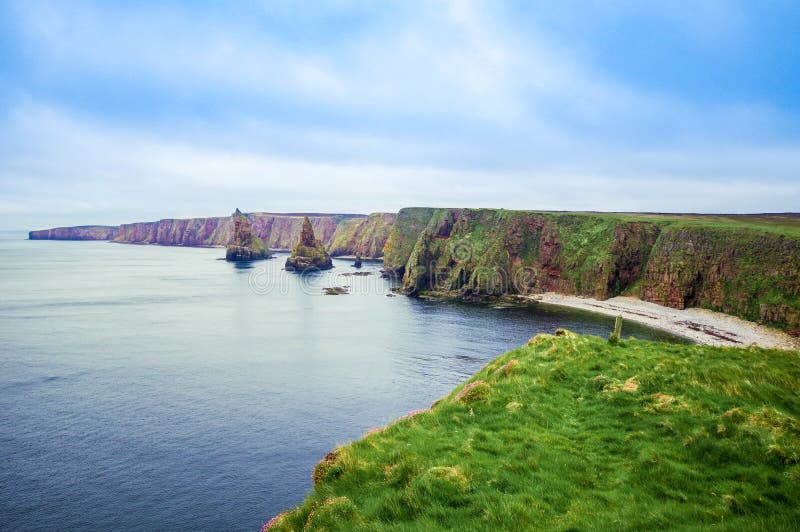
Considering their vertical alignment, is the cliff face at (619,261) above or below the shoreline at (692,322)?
above

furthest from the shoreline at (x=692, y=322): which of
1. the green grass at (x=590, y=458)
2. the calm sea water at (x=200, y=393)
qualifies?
the green grass at (x=590, y=458)

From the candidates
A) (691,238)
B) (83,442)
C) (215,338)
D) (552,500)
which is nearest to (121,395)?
(83,442)

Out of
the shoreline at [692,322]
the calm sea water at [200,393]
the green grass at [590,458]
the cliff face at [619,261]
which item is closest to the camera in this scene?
the green grass at [590,458]

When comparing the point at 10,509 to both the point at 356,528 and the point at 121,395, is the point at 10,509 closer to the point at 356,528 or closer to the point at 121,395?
the point at 121,395

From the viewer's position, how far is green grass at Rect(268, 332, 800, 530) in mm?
11328

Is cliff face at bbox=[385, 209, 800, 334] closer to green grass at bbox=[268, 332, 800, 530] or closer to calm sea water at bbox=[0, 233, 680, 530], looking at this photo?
calm sea water at bbox=[0, 233, 680, 530]

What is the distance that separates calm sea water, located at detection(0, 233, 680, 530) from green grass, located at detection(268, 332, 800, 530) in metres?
21.3

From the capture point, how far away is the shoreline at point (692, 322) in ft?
285

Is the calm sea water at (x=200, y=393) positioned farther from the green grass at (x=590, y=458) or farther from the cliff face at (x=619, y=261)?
the cliff face at (x=619, y=261)

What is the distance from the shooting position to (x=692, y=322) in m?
107

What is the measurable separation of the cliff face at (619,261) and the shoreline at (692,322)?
343cm

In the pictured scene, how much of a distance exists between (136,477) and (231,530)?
12.5m

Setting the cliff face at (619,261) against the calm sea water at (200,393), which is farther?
the cliff face at (619,261)

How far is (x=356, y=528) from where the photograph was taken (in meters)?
12.0
